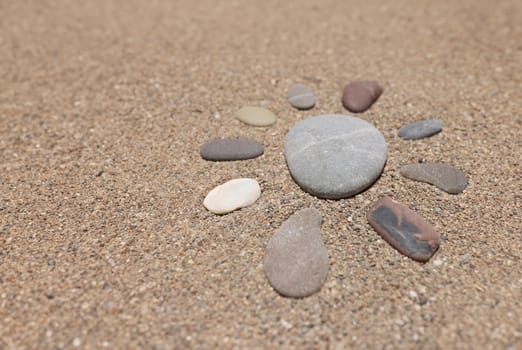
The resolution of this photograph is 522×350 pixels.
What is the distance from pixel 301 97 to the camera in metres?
2.41

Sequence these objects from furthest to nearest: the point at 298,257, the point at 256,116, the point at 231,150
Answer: the point at 256,116
the point at 231,150
the point at 298,257

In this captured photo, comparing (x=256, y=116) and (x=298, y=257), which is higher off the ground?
(x=256, y=116)

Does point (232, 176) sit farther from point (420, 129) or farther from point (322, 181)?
point (420, 129)

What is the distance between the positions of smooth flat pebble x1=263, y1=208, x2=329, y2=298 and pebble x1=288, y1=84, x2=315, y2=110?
0.78m

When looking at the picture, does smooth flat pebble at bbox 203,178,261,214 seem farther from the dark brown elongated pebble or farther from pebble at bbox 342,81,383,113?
pebble at bbox 342,81,383,113

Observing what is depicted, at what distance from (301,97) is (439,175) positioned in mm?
840

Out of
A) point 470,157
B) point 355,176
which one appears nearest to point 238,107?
point 355,176

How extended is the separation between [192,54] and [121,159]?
1016 millimetres

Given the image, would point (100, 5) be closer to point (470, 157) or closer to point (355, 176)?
point (355, 176)

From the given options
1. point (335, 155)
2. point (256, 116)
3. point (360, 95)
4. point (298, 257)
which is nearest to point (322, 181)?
point (335, 155)

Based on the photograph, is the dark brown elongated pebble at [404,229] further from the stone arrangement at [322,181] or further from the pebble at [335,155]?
the pebble at [335,155]

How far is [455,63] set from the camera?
267 cm

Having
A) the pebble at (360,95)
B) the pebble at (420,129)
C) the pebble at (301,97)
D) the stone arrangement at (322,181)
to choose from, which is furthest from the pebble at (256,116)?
the pebble at (420,129)

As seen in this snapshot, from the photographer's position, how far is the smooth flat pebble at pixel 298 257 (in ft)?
5.16
